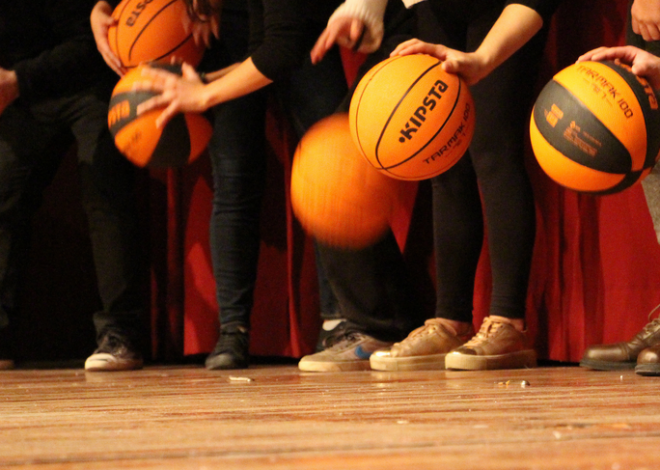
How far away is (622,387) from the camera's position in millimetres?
1257

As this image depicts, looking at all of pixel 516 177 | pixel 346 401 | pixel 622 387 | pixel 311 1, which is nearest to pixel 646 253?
pixel 516 177

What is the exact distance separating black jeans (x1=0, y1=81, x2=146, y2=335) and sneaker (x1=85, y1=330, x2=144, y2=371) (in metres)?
0.04

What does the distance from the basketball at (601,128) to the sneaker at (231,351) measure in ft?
3.53

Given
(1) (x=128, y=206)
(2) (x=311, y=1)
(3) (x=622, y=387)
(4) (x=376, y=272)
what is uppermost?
(2) (x=311, y=1)

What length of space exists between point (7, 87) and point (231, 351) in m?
1.09

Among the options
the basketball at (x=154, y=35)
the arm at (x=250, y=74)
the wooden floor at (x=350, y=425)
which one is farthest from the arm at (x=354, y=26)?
the wooden floor at (x=350, y=425)

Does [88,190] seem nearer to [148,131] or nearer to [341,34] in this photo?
[148,131]

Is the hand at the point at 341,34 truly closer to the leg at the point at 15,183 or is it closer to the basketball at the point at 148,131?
the basketball at the point at 148,131

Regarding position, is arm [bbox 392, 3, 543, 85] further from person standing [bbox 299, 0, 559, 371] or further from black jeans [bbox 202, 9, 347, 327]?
black jeans [bbox 202, 9, 347, 327]

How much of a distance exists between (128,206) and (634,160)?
5.18 ft

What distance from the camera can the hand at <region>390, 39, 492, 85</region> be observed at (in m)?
1.68

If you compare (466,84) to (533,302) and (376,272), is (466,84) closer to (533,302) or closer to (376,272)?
(376,272)

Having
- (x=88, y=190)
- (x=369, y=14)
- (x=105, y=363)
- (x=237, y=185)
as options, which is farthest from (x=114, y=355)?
(x=369, y=14)

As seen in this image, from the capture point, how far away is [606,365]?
168 cm
